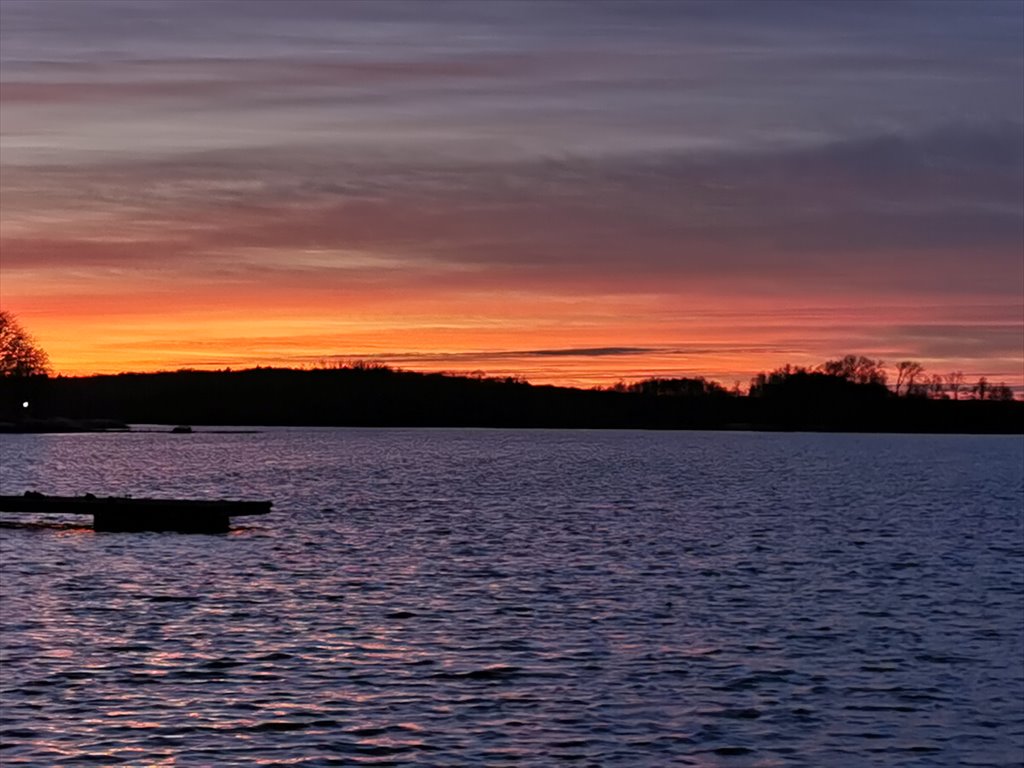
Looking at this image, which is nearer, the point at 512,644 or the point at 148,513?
the point at 512,644

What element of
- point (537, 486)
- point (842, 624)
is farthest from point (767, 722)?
point (537, 486)

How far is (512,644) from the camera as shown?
3145 cm

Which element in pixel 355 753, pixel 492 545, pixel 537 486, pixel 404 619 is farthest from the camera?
pixel 537 486

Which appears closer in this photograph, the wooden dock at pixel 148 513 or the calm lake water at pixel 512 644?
the calm lake water at pixel 512 644

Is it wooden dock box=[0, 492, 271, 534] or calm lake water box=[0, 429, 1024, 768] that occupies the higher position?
wooden dock box=[0, 492, 271, 534]

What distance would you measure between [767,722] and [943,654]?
852cm

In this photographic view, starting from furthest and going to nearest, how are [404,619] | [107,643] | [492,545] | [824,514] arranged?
[824,514], [492,545], [404,619], [107,643]

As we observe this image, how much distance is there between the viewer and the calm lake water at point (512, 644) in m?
22.7

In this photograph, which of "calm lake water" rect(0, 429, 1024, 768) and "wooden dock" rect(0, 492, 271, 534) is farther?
"wooden dock" rect(0, 492, 271, 534)

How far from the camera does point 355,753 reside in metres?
21.7

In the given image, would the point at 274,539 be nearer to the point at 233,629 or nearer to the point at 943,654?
the point at 233,629

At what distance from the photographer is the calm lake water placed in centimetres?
2266

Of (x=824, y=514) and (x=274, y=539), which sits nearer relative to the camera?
(x=274, y=539)

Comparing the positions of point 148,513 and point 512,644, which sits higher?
point 148,513
